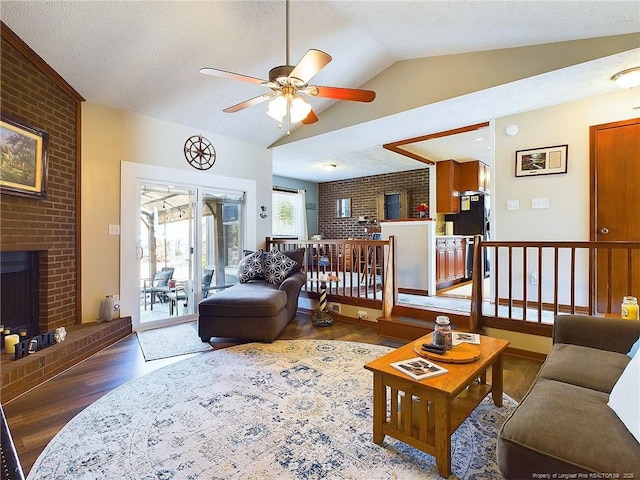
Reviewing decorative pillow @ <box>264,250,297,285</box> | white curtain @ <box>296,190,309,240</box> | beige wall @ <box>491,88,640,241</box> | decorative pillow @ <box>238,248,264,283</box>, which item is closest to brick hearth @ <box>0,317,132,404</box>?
decorative pillow @ <box>238,248,264,283</box>

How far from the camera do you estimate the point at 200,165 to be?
451 cm

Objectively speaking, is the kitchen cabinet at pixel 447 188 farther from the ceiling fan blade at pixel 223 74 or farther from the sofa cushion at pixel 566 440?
the sofa cushion at pixel 566 440

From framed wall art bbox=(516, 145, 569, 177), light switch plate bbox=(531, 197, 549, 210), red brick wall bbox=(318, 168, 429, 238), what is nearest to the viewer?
framed wall art bbox=(516, 145, 569, 177)

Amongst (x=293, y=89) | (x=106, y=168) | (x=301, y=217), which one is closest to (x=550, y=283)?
(x=293, y=89)

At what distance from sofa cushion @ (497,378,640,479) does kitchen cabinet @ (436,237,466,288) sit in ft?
12.7

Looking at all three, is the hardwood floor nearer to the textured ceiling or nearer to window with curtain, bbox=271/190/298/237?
the textured ceiling

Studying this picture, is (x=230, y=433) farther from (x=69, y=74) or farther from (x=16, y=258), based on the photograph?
(x=69, y=74)

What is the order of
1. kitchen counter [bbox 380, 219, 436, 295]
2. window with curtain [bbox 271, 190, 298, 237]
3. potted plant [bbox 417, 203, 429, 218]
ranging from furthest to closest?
window with curtain [bbox 271, 190, 298, 237], potted plant [bbox 417, 203, 429, 218], kitchen counter [bbox 380, 219, 436, 295]

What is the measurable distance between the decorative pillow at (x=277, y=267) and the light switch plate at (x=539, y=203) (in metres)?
2.97

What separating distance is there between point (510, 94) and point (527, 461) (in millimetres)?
3388

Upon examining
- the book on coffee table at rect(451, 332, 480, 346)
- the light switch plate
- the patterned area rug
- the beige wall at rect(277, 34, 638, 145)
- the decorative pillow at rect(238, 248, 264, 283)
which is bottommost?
the patterned area rug

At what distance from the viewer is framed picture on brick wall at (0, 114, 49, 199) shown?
2.52 m

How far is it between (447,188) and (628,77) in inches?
137

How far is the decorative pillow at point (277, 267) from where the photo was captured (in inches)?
161
